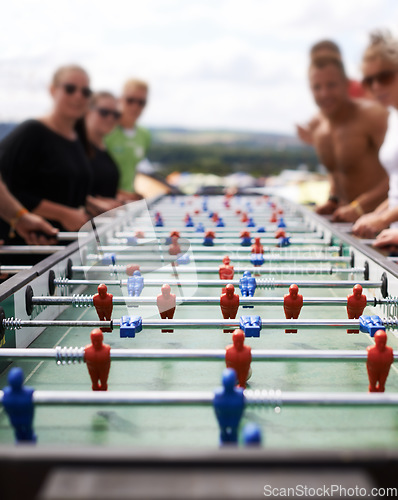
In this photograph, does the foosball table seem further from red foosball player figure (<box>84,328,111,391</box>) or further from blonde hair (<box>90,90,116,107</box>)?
blonde hair (<box>90,90,116,107</box>)

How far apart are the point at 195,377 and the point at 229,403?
44cm

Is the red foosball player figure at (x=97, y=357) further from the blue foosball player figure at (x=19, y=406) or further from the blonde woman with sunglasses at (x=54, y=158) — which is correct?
the blonde woman with sunglasses at (x=54, y=158)

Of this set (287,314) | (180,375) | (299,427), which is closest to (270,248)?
(287,314)

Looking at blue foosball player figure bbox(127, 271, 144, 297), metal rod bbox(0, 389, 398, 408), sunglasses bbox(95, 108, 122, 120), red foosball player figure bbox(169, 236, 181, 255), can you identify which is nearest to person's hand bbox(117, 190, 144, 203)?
sunglasses bbox(95, 108, 122, 120)

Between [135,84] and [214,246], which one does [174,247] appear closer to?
[214,246]

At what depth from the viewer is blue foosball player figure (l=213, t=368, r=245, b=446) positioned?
94 cm

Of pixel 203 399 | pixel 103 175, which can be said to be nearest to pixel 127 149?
pixel 103 175

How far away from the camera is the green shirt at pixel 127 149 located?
5.93 m

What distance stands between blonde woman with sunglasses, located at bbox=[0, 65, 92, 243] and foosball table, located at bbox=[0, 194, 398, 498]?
1.00 metres

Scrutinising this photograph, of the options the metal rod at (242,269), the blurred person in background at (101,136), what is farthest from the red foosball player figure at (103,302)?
the blurred person in background at (101,136)

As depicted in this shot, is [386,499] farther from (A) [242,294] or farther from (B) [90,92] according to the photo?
(B) [90,92]

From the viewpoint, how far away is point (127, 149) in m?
6.00

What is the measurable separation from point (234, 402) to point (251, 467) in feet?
0.82

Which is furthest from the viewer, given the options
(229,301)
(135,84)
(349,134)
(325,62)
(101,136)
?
(135,84)
